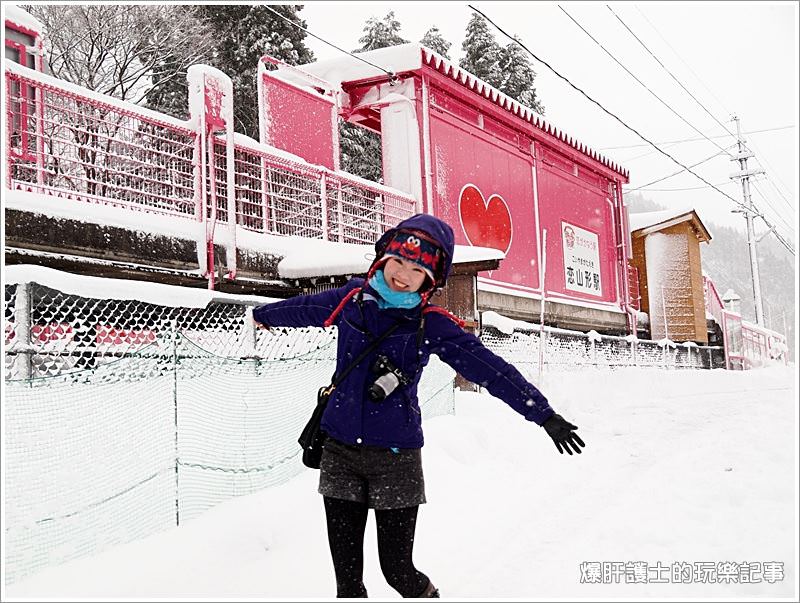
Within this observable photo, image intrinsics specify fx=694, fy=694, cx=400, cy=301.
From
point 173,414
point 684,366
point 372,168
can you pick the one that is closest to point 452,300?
point 173,414

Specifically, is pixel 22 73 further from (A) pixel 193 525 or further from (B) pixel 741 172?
(B) pixel 741 172

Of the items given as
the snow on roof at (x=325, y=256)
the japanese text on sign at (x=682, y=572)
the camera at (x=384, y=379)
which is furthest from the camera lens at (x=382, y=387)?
the snow on roof at (x=325, y=256)

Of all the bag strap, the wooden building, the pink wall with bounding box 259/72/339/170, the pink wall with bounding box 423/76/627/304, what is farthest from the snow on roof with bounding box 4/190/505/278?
the wooden building

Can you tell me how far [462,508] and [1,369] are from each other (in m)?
3.34

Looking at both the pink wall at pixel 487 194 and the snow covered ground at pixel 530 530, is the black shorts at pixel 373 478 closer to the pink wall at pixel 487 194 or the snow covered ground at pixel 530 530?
the snow covered ground at pixel 530 530

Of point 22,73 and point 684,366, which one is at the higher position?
point 22,73

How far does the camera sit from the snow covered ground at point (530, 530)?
3.62m

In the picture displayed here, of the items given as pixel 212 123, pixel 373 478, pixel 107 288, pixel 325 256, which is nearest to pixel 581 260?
pixel 325 256

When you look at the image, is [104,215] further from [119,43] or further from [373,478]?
[119,43]

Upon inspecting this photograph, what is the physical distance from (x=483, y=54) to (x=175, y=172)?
25.7m

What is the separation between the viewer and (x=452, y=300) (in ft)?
29.7

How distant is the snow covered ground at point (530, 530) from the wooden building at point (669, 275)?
16.1 meters

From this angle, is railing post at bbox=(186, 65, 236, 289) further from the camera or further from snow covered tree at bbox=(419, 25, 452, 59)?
snow covered tree at bbox=(419, 25, 452, 59)

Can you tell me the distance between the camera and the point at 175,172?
7.98m
